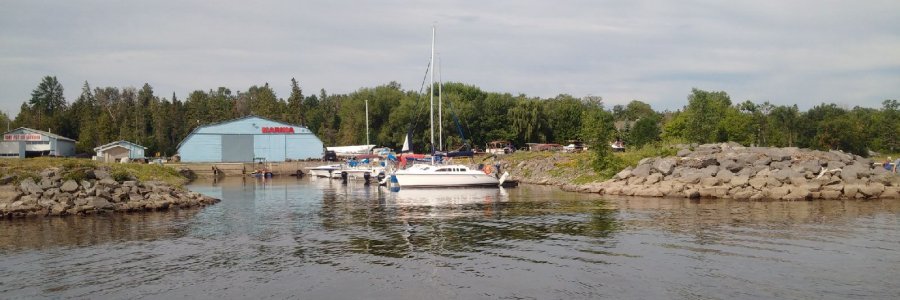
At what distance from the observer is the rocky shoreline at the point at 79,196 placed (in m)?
34.0

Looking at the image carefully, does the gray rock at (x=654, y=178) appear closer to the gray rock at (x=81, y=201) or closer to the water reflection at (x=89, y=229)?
the water reflection at (x=89, y=229)

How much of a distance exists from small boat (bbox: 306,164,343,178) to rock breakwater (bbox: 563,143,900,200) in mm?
39334

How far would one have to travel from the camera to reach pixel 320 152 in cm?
10250

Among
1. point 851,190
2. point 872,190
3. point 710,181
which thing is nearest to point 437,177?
point 710,181

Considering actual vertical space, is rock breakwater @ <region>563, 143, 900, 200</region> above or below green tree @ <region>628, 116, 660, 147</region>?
below

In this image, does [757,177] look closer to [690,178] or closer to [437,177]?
[690,178]

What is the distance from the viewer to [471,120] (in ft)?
342

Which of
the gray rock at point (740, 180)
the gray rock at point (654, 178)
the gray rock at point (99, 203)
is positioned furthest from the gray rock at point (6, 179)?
the gray rock at point (740, 180)

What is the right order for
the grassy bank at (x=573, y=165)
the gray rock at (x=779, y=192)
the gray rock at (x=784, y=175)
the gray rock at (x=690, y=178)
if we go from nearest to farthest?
the gray rock at (x=779, y=192) → the gray rock at (x=784, y=175) → the gray rock at (x=690, y=178) → the grassy bank at (x=573, y=165)

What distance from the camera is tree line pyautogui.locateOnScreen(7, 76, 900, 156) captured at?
256 feet

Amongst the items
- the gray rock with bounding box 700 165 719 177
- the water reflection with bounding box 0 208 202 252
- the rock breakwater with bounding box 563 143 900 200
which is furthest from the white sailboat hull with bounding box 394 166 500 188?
the water reflection with bounding box 0 208 202 252

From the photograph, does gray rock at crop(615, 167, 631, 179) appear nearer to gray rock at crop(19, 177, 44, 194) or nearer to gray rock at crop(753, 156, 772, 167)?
gray rock at crop(753, 156, 772, 167)

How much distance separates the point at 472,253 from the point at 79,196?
25.0m

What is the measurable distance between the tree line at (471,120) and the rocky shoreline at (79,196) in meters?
34.3
